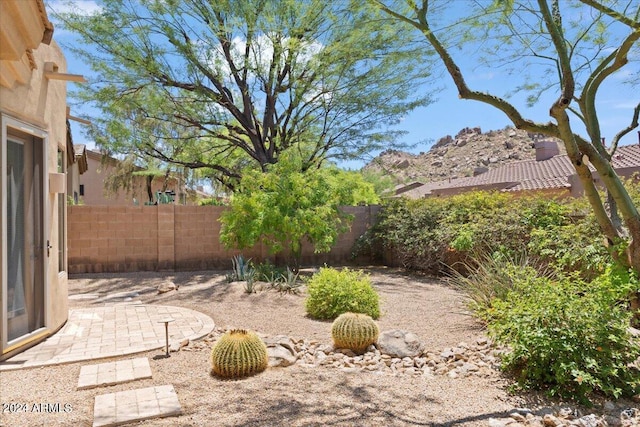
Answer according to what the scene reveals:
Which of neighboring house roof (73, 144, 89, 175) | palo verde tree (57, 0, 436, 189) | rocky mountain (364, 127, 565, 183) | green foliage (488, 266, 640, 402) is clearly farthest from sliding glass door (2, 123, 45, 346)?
rocky mountain (364, 127, 565, 183)

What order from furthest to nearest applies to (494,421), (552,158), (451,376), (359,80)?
1. (552,158)
2. (359,80)
3. (451,376)
4. (494,421)

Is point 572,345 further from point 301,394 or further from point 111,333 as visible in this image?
point 111,333

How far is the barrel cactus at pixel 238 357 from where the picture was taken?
16.0 feet

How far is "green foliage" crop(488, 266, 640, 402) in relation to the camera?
4.41 metres

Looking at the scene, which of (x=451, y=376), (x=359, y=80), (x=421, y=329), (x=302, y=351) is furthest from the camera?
(x=359, y=80)

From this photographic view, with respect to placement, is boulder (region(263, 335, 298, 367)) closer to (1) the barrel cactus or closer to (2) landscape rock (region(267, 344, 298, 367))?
(2) landscape rock (region(267, 344, 298, 367))

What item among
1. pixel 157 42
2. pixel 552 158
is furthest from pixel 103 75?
pixel 552 158

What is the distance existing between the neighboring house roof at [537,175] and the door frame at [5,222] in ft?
43.1

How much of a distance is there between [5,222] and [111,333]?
2.25 meters

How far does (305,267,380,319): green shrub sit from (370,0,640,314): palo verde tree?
3589mm

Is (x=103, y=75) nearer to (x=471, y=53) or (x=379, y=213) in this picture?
(x=379, y=213)

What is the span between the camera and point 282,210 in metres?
12.1

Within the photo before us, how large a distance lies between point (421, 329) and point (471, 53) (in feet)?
14.1

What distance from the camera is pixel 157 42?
14211 mm
